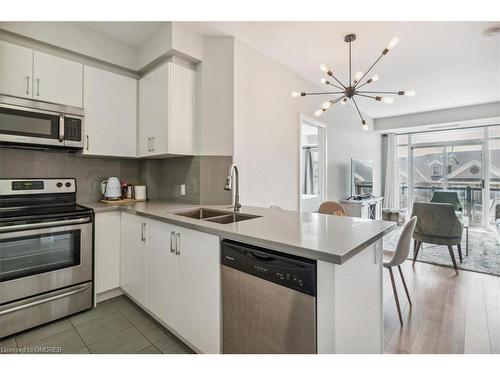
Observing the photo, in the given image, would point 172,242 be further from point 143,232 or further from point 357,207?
point 357,207

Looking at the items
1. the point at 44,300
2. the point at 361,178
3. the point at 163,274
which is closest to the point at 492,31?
the point at 361,178

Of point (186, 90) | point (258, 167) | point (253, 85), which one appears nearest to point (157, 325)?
point (258, 167)

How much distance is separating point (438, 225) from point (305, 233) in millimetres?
2878

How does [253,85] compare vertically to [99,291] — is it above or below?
above

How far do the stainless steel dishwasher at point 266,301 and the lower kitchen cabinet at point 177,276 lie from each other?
0.33 feet

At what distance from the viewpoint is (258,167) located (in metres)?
2.79

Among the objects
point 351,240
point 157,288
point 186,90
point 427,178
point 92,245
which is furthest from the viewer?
point 427,178

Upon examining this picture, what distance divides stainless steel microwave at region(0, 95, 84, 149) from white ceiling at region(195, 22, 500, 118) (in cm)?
142

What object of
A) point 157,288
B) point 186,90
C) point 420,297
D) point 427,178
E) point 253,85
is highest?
point 253,85

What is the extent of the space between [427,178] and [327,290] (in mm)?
6929

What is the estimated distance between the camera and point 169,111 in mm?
2311

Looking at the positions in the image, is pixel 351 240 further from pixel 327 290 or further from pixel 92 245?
pixel 92 245

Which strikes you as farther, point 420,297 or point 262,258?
point 420,297

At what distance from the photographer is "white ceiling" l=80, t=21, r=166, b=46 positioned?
231cm
